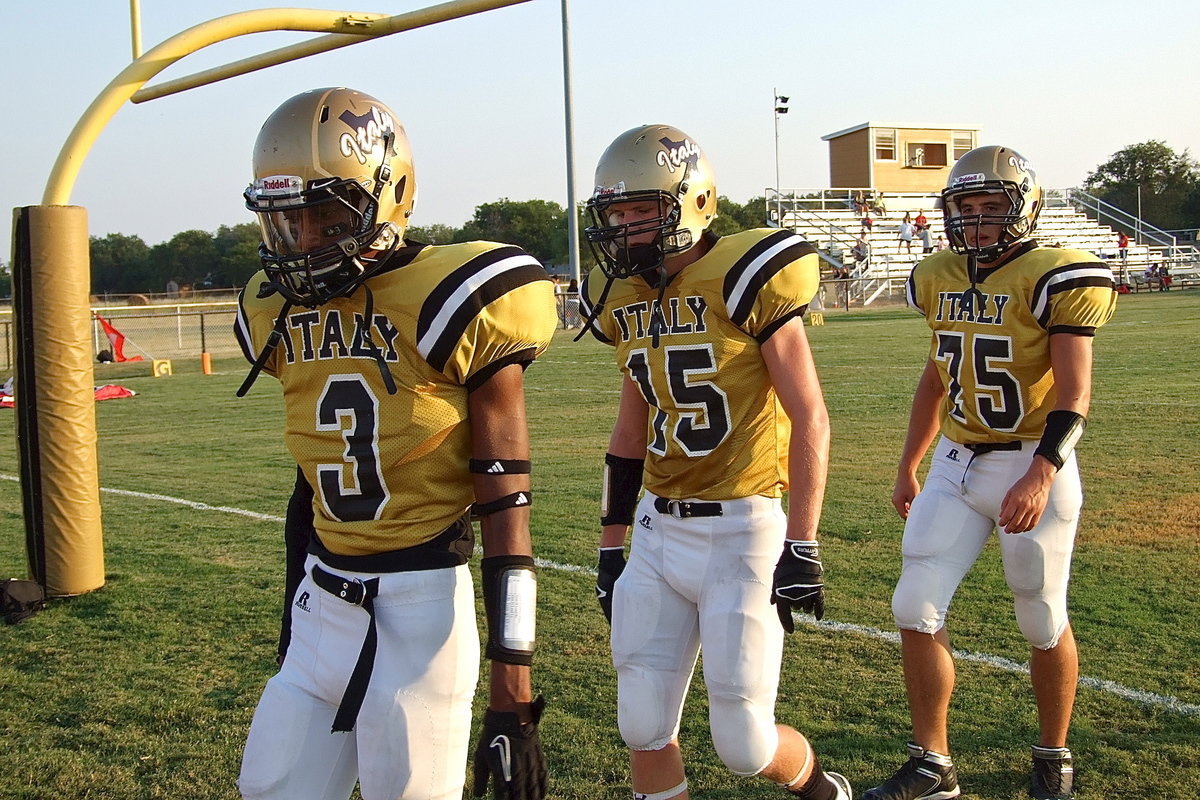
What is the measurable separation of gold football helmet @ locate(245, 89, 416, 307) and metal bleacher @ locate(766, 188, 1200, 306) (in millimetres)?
31384

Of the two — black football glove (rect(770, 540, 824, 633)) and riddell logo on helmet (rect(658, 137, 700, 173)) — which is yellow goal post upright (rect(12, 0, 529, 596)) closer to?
riddell logo on helmet (rect(658, 137, 700, 173))

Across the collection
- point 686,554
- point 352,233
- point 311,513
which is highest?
point 352,233

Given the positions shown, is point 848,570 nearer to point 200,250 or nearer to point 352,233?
point 352,233

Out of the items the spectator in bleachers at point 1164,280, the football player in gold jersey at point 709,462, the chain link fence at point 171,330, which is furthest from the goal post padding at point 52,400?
the spectator in bleachers at point 1164,280

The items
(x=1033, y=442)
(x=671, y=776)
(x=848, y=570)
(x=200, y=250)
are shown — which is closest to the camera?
(x=671, y=776)

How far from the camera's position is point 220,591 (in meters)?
5.74

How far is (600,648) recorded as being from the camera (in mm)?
4715

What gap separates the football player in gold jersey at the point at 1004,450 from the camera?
339cm

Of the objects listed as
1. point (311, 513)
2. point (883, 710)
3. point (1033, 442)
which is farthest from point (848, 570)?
point (311, 513)

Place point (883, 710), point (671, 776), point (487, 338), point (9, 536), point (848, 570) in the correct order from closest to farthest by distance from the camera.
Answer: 1. point (487, 338)
2. point (671, 776)
3. point (883, 710)
4. point (848, 570)
5. point (9, 536)

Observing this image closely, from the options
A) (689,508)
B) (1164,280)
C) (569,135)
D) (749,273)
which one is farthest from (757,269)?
(1164,280)

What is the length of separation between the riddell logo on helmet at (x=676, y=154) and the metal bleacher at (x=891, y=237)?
3043 cm

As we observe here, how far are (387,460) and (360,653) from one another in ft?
1.19

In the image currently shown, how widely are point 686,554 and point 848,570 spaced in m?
2.85
